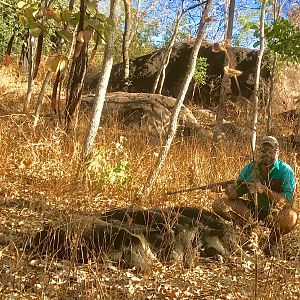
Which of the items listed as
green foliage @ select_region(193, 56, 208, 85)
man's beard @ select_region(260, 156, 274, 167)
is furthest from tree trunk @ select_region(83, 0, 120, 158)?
green foliage @ select_region(193, 56, 208, 85)

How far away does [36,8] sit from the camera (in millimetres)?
1307

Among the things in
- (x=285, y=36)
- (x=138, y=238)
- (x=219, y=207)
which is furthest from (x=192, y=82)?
(x=138, y=238)

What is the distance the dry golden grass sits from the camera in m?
2.56

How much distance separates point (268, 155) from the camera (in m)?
3.70

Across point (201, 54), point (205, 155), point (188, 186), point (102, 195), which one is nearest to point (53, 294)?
point (102, 195)

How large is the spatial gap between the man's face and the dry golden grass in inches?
7.4

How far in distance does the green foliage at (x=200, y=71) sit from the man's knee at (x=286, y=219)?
30.1ft

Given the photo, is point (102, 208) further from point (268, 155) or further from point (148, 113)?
point (148, 113)

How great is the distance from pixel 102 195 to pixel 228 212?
45.5 inches

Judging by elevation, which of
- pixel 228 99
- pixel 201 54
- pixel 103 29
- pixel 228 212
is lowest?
pixel 228 212

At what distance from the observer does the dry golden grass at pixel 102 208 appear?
256 centimetres

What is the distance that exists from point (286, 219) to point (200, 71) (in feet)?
32.1

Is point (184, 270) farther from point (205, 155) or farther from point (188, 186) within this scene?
point (205, 155)

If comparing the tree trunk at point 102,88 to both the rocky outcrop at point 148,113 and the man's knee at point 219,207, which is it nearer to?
the man's knee at point 219,207
